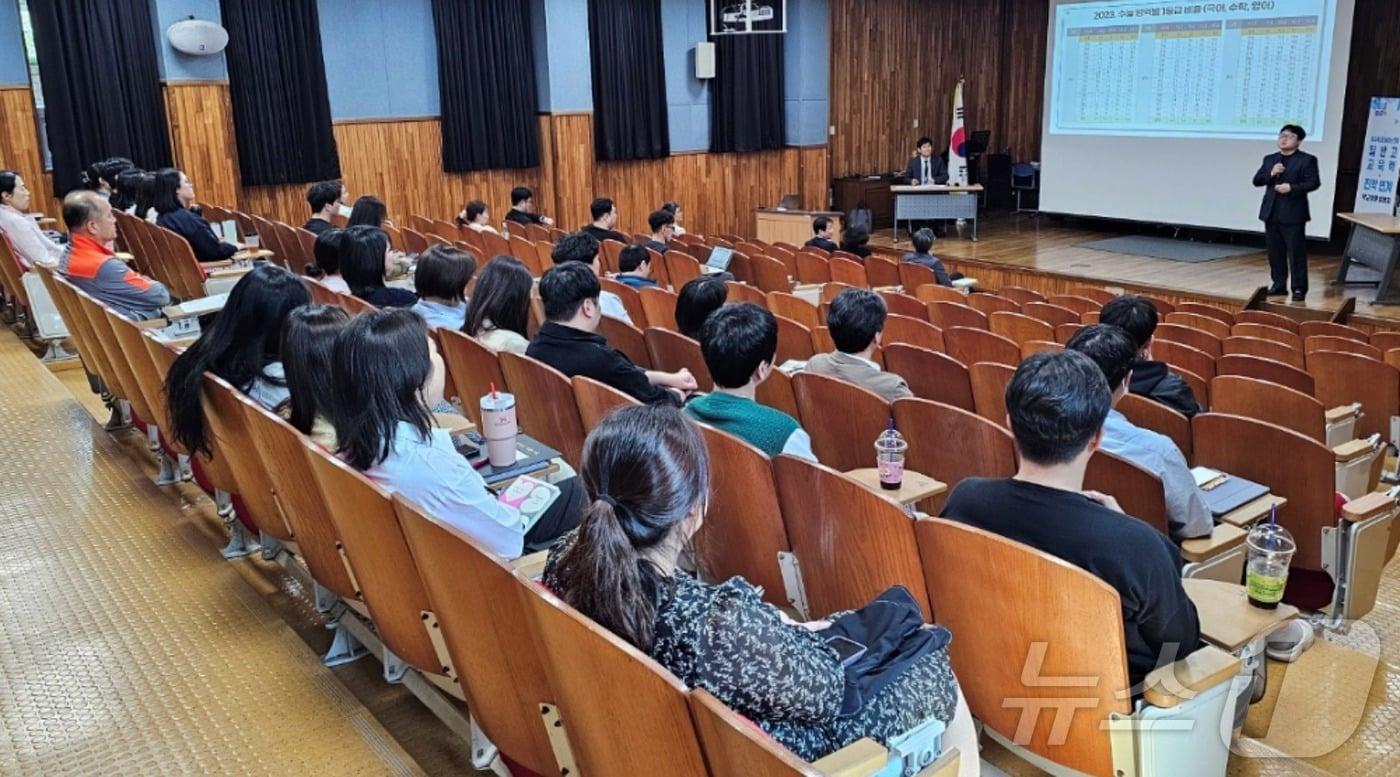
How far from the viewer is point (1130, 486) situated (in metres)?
2.66

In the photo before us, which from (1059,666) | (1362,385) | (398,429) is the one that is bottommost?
(1362,385)

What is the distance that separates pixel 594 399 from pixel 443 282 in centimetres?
150

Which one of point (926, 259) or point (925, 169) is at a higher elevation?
point (925, 169)

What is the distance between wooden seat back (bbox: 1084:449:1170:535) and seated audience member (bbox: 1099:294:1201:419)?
814 millimetres

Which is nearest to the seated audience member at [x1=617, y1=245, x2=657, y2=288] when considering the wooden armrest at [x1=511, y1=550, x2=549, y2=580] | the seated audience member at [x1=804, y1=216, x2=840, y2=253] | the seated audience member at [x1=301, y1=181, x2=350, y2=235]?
the seated audience member at [x1=301, y1=181, x2=350, y2=235]

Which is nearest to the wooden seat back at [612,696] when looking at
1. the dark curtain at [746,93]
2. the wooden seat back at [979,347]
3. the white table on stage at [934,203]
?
the wooden seat back at [979,347]

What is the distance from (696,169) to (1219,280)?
594 cm

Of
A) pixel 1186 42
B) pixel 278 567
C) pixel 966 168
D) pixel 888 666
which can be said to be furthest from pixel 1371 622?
pixel 966 168

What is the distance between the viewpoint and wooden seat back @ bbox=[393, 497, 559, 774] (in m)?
1.71

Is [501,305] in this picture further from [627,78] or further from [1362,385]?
[627,78]

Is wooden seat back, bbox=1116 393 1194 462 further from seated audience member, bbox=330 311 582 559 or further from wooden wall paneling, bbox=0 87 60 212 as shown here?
wooden wall paneling, bbox=0 87 60 212

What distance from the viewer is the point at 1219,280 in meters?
9.21

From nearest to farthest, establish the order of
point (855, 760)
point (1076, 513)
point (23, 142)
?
1. point (855, 760)
2. point (1076, 513)
3. point (23, 142)

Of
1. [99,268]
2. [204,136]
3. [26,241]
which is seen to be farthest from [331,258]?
[204,136]
